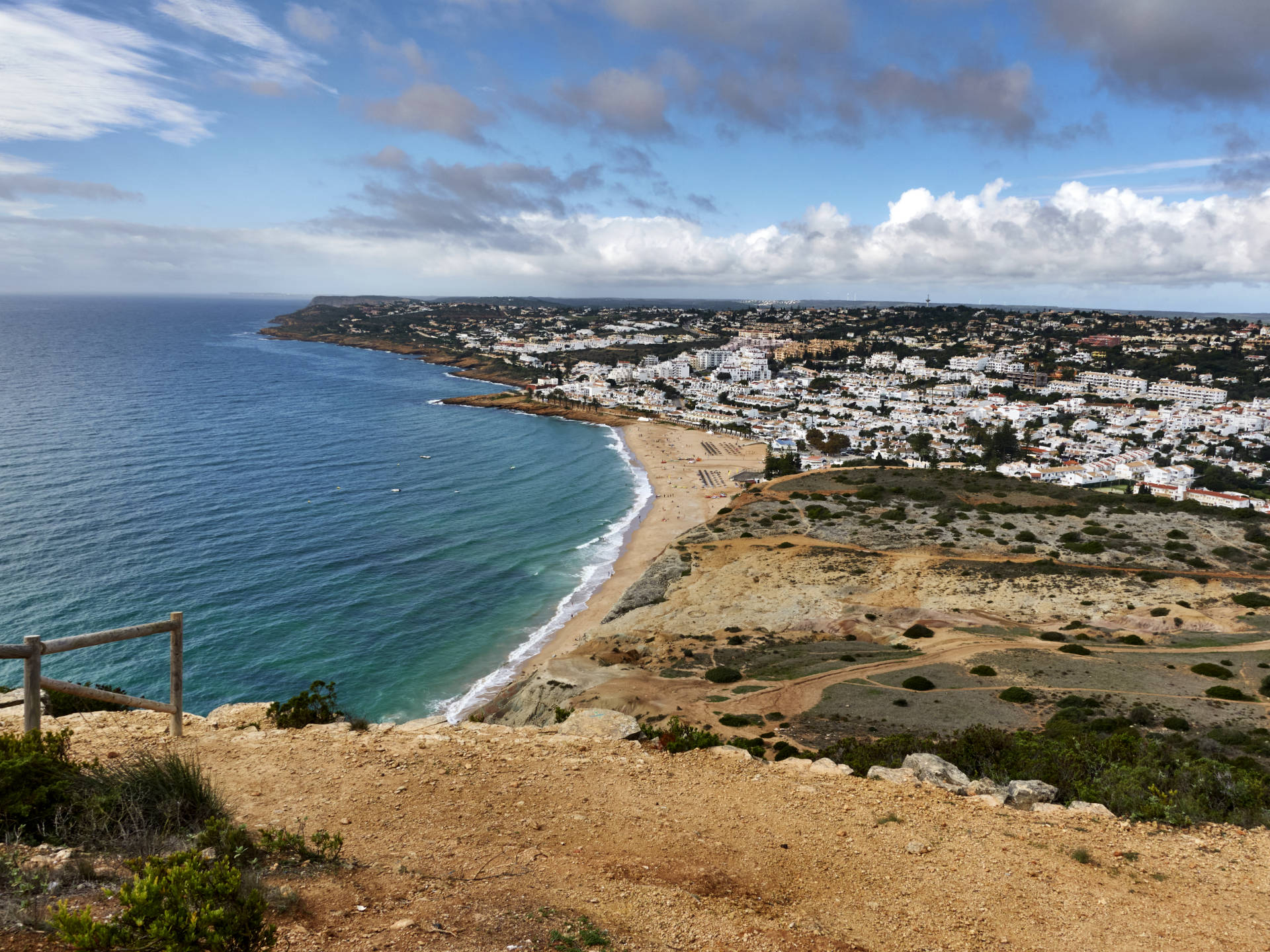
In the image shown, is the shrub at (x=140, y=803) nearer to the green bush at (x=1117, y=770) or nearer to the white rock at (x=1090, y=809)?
the green bush at (x=1117, y=770)

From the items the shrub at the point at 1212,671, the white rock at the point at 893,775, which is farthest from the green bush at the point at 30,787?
the shrub at the point at 1212,671

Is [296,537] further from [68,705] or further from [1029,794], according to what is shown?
[1029,794]

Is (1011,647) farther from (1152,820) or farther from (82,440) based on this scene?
(82,440)

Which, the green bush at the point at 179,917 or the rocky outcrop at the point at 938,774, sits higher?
the green bush at the point at 179,917

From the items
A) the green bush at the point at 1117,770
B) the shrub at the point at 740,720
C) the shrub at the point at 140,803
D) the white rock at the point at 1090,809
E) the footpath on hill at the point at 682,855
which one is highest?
the shrub at the point at 140,803

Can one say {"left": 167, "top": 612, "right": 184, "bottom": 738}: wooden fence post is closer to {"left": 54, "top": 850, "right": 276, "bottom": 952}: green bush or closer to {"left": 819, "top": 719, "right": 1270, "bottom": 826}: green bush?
{"left": 54, "top": 850, "right": 276, "bottom": 952}: green bush
